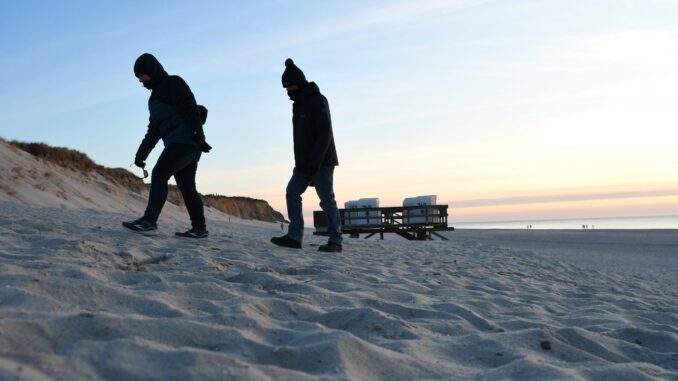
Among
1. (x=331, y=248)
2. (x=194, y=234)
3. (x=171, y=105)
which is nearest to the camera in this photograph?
(x=171, y=105)

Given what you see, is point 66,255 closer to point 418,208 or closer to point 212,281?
point 212,281

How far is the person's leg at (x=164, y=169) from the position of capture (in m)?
5.76

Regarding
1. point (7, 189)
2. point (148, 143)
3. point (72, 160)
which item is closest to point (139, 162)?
point (148, 143)

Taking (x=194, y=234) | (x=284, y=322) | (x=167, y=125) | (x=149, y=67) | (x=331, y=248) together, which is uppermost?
(x=149, y=67)

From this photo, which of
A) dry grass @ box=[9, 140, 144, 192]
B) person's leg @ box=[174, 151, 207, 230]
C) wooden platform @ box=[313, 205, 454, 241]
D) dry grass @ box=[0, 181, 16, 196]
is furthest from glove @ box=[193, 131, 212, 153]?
dry grass @ box=[9, 140, 144, 192]

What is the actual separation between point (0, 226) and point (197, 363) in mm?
4074

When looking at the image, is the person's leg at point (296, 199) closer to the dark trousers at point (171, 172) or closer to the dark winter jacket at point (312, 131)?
the dark winter jacket at point (312, 131)

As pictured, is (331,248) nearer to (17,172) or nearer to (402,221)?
(402,221)

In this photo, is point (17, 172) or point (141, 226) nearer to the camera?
point (141, 226)

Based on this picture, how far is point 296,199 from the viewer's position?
6.23 metres

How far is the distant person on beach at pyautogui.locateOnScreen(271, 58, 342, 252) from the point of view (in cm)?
598

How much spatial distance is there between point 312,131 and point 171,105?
4.59ft

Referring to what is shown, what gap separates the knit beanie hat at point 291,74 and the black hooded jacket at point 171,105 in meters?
0.92

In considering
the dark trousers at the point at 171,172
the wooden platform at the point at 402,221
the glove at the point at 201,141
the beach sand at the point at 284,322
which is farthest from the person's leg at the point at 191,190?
the wooden platform at the point at 402,221
